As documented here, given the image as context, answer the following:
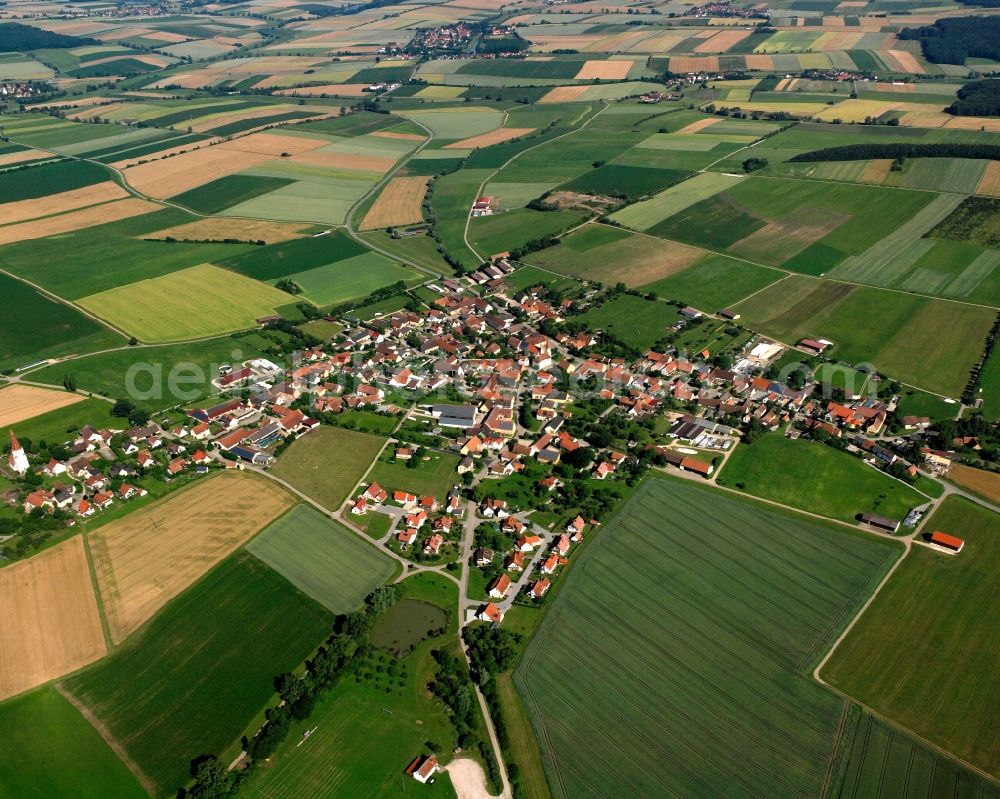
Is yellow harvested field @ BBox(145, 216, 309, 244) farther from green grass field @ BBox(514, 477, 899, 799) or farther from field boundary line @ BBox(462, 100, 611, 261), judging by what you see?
green grass field @ BBox(514, 477, 899, 799)

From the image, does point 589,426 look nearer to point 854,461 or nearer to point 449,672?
point 854,461

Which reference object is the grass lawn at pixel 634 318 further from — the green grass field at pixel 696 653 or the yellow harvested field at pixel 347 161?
the yellow harvested field at pixel 347 161

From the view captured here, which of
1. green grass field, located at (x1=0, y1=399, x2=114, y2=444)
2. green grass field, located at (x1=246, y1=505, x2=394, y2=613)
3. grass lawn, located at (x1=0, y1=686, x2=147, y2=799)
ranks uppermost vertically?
green grass field, located at (x1=246, y1=505, x2=394, y2=613)

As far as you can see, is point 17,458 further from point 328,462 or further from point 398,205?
point 398,205

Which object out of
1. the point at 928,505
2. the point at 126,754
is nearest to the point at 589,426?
the point at 928,505

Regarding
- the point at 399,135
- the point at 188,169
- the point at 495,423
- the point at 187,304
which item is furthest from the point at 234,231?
the point at 495,423

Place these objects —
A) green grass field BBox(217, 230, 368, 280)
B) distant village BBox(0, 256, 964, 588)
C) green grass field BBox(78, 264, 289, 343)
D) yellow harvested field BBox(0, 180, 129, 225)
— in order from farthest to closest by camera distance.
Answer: yellow harvested field BBox(0, 180, 129, 225) → green grass field BBox(217, 230, 368, 280) → green grass field BBox(78, 264, 289, 343) → distant village BBox(0, 256, 964, 588)

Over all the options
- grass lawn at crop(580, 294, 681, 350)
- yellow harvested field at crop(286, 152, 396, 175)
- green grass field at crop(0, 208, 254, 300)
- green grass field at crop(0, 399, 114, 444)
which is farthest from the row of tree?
green grass field at crop(0, 399, 114, 444)
